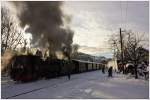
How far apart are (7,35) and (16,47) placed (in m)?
3.68

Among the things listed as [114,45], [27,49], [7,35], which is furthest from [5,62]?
[114,45]

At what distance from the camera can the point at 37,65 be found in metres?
31.2

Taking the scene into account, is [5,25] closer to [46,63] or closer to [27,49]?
[27,49]

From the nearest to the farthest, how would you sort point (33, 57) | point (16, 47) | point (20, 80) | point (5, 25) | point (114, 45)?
point (20, 80) < point (33, 57) < point (5, 25) < point (16, 47) < point (114, 45)

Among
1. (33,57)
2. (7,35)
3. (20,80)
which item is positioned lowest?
(20,80)

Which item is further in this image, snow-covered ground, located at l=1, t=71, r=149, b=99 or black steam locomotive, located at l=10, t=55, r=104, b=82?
black steam locomotive, located at l=10, t=55, r=104, b=82

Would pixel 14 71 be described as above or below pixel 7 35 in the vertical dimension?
below

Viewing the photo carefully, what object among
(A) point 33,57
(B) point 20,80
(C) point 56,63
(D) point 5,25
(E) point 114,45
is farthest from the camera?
(E) point 114,45

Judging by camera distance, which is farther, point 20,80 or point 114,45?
point 114,45

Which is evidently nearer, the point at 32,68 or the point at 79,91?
the point at 79,91

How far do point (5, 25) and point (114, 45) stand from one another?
28779 mm

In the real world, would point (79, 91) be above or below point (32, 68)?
below

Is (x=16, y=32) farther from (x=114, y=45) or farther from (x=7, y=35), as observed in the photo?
(x=114, y=45)

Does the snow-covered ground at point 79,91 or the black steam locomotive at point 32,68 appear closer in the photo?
the snow-covered ground at point 79,91
